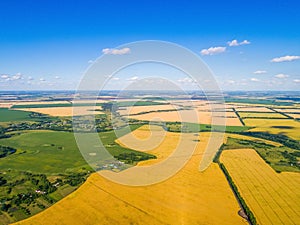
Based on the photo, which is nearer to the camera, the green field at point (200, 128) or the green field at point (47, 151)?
the green field at point (47, 151)

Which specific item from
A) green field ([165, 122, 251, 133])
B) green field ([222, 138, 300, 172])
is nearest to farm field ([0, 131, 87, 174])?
green field ([165, 122, 251, 133])

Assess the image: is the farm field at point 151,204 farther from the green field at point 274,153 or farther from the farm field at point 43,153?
the green field at point 274,153

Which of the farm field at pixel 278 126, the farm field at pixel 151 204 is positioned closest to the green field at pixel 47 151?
the farm field at pixel 151 204

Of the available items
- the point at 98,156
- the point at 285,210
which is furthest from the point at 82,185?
the point at 285,210

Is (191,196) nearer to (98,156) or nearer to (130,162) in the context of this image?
(130,162)

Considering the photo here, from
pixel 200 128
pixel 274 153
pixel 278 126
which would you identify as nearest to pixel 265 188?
pixel 274 153

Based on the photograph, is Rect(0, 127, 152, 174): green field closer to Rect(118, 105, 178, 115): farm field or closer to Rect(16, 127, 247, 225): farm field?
Rect(16, 127, 247, 225): farm field
